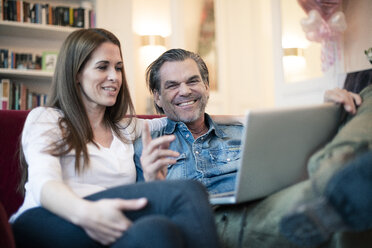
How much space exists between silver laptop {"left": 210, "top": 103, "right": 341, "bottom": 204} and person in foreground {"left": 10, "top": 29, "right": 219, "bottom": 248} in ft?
0.43

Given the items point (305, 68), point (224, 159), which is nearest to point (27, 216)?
point (224, 159)

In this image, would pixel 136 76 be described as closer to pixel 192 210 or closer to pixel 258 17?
pixel 258 17

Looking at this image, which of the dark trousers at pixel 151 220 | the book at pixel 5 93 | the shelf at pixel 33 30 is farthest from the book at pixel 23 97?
the dark trousers at pixel 151 220

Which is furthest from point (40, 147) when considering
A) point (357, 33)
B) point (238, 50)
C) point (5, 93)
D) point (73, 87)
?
point (238, 50)

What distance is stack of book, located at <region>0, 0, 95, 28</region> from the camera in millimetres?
2982

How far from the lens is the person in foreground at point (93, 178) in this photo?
0.75 m

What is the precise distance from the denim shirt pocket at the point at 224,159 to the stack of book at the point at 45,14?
232 cm

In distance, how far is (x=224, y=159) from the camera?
1433 millimetres

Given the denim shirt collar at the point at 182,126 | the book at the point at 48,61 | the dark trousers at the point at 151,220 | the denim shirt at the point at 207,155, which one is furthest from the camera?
the book at the point at 48,61

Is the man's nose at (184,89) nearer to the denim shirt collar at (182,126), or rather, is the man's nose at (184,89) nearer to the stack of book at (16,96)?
the denim shirt collar at (182,126)

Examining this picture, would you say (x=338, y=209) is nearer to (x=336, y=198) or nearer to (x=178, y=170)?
(x=336, y=198)

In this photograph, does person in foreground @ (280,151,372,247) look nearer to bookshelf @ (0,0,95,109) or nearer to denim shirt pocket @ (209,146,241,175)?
denim shirt pocket @ (209,146,241,175)

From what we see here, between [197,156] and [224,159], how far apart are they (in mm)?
117

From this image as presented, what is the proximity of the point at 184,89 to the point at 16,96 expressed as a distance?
80.8 inches
